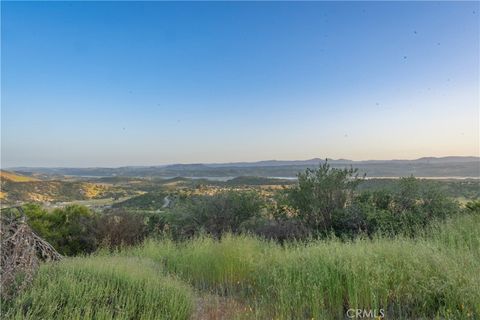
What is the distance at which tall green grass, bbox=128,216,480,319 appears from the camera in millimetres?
3788

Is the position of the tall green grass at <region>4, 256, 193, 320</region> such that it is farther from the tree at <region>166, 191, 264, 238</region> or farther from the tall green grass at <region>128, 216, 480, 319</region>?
the tree at <region>166, 191, 264, 238</region>

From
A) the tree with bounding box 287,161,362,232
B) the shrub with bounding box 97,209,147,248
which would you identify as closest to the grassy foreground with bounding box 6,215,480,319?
the tree with bounding box 287,161,362,232

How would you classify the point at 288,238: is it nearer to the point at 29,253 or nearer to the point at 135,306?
the point at 135,306

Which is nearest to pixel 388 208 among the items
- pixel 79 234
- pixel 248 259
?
pixel 248 259

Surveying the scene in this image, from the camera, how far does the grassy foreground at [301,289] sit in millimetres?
3543

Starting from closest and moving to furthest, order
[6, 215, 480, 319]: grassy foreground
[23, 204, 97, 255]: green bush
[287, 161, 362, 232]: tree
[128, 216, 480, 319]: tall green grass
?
[6, 215, 480, 319]: grassy foreground < [128, 216, 480, 319]: tall green grass < [23, 204, 97, 255]: green bush < [287, 161, 362, 232]: tree

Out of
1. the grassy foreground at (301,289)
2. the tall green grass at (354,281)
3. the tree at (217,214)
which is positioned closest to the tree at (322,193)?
the tree at (217,214)

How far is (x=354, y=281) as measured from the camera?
4047 millimetres

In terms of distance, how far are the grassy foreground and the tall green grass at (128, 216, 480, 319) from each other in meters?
0.01

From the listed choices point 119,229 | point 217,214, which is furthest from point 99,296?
point 217,214

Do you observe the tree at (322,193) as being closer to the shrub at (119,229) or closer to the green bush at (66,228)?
the shrub at (119,229)

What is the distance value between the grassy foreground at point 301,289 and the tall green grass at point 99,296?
1cm

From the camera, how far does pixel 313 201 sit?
30.9ft

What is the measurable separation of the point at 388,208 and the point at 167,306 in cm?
708
